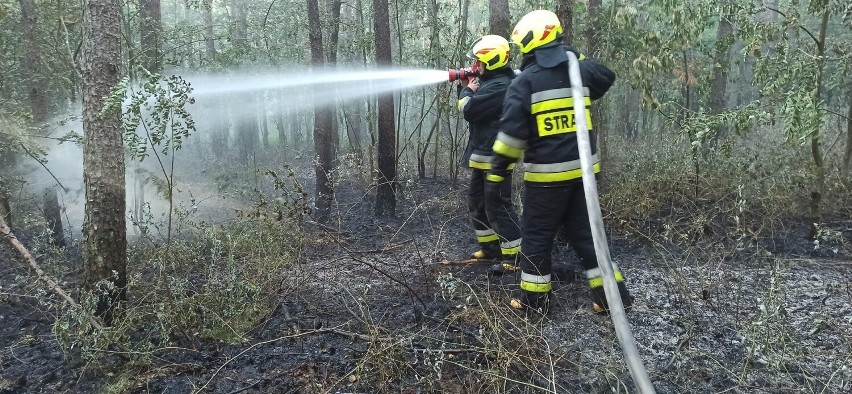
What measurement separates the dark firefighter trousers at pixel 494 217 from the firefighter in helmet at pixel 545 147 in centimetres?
93

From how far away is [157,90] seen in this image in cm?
320

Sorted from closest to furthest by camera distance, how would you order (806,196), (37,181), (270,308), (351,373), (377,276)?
(351,373), (270,308), (377,276), (806,196), (37,181)

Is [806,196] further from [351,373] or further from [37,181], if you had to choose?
[37,181]

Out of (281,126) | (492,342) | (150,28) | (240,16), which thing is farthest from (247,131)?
(492,342)

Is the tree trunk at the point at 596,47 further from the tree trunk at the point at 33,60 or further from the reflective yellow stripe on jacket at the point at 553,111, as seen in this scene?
the tree trunk at the point at 33,60

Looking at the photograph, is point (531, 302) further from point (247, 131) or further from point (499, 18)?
point (247, 131)

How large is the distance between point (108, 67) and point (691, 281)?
14.8 feet

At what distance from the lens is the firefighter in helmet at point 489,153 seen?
466 centimetres

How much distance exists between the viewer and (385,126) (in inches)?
287

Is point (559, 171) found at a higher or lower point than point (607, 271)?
higher

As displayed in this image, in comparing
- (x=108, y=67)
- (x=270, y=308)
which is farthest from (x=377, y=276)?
(x=108, y=67)

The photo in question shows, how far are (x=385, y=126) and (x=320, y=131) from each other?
1.61m

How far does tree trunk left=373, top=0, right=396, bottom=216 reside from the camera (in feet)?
23.4

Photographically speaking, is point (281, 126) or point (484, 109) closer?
point (484, 109)
